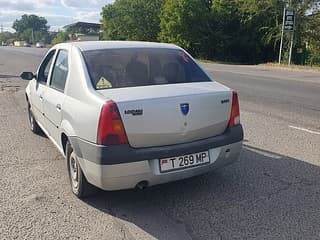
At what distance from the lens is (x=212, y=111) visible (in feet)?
11.5

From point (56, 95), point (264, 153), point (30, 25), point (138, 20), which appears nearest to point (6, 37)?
point (30, 25)

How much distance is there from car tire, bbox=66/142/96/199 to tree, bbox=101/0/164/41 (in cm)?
4349

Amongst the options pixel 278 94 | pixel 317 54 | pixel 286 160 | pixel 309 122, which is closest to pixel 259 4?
pixel 317 54

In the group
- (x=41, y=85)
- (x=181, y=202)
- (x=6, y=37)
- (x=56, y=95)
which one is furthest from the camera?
(x=6, y=37)

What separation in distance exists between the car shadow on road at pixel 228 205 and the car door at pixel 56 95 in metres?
1.05

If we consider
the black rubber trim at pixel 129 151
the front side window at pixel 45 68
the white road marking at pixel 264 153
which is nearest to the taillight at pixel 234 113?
the black rubber trim at pixel 129 151

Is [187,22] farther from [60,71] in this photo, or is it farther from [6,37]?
[6,37]

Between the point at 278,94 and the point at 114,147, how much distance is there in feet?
28.6

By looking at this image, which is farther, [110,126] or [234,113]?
[234,113]

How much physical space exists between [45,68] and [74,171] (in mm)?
2039

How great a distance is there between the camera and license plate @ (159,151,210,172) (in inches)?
129

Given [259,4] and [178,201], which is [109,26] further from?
[178,201]

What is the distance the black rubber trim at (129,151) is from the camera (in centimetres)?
309

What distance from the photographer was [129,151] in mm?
3129
